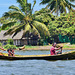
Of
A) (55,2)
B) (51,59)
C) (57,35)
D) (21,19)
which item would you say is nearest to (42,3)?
(55,2)

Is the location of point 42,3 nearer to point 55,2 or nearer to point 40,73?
point 55,2

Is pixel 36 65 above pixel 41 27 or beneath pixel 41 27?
beneath

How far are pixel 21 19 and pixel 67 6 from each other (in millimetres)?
15360

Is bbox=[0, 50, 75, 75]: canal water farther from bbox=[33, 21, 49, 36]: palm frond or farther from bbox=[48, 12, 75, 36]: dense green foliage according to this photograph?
bbox=[48, 12, 75, 36]: dense green foliage

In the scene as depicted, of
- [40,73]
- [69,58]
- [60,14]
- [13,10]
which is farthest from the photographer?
[60,14]

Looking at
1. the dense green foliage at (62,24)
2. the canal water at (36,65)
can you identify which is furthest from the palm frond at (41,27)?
the canal water at (36,65)

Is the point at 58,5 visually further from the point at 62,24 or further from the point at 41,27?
the point at 41,27

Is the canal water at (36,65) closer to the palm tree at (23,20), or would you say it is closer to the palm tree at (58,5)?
the palm tree at (23,20)

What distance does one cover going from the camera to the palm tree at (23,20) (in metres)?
51.9

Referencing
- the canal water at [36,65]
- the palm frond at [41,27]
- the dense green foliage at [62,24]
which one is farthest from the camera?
the dense green foliage at [62,24]

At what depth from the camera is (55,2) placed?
65562mm

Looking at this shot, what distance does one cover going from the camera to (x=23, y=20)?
182 ft

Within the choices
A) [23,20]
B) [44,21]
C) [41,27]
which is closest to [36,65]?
[41,27]

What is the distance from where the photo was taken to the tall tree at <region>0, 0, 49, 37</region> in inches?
2045
